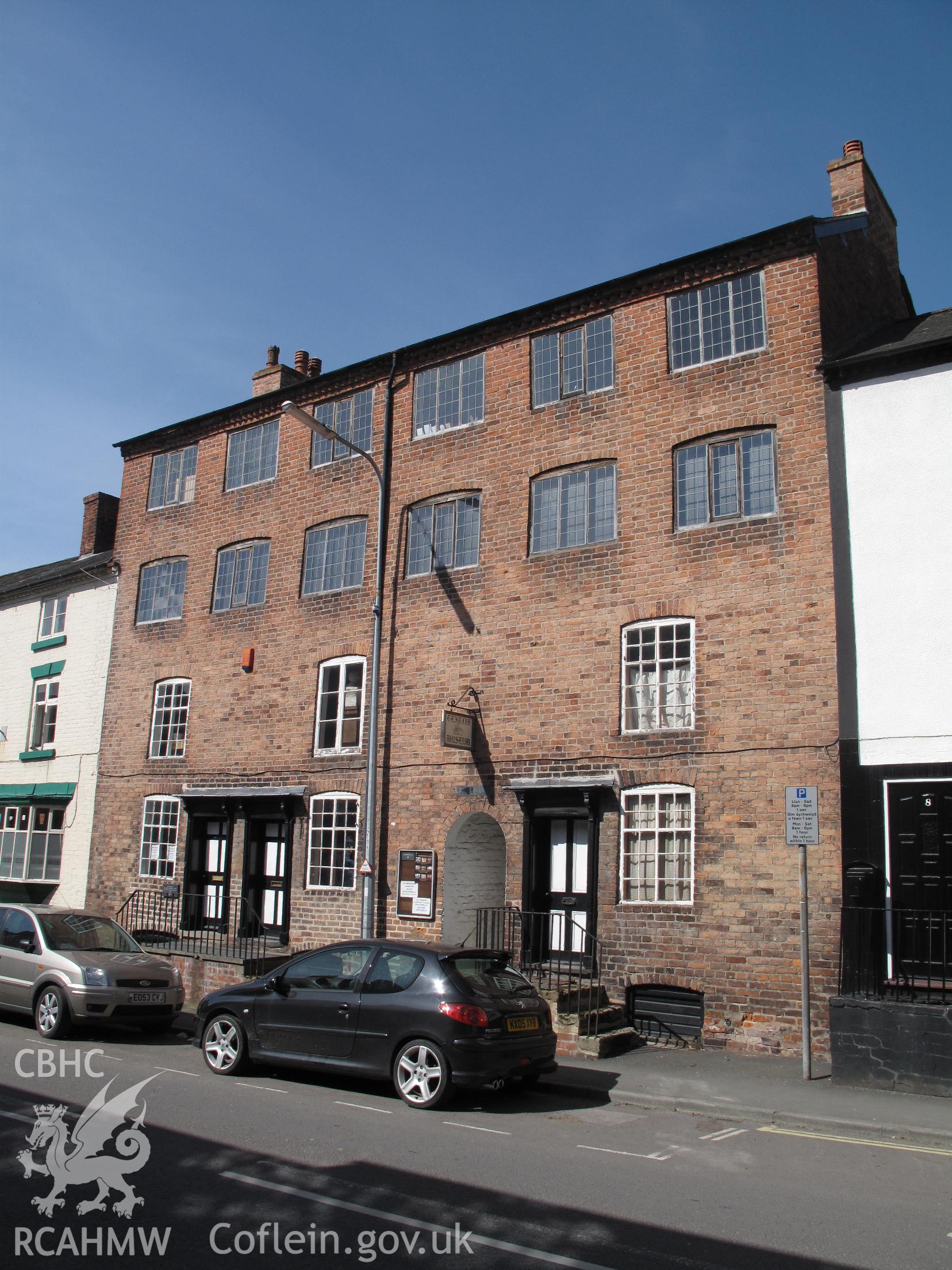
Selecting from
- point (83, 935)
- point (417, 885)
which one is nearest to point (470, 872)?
point (417, 885)

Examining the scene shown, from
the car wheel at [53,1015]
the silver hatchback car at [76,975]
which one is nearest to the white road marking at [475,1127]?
the silver hatchback car at [76,975]

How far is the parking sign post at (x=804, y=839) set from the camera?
11.6 metres

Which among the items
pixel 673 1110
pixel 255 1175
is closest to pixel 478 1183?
pixel 255 1175

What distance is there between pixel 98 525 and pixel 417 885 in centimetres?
1447

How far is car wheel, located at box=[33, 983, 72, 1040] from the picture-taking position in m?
12.3

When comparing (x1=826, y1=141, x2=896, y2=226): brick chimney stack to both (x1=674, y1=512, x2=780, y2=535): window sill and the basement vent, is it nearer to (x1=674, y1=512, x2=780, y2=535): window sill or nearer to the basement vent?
(x1=674, y1=512, x2=780, y2=535): window sill

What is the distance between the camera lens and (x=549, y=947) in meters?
15.2

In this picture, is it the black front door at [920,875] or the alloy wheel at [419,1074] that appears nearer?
the alloy wheel at [419,1074]

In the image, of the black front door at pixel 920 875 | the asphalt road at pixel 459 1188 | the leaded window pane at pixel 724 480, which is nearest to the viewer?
the asphalt road at pixel 459 1188

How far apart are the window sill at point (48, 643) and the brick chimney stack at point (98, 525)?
109 inches

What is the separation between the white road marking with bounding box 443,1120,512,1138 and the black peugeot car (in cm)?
37

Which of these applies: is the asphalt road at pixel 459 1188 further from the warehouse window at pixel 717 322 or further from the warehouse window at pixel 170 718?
the warehouse window at pixel 170 718

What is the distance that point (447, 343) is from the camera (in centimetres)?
1808

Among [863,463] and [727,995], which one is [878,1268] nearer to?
[727,995]
